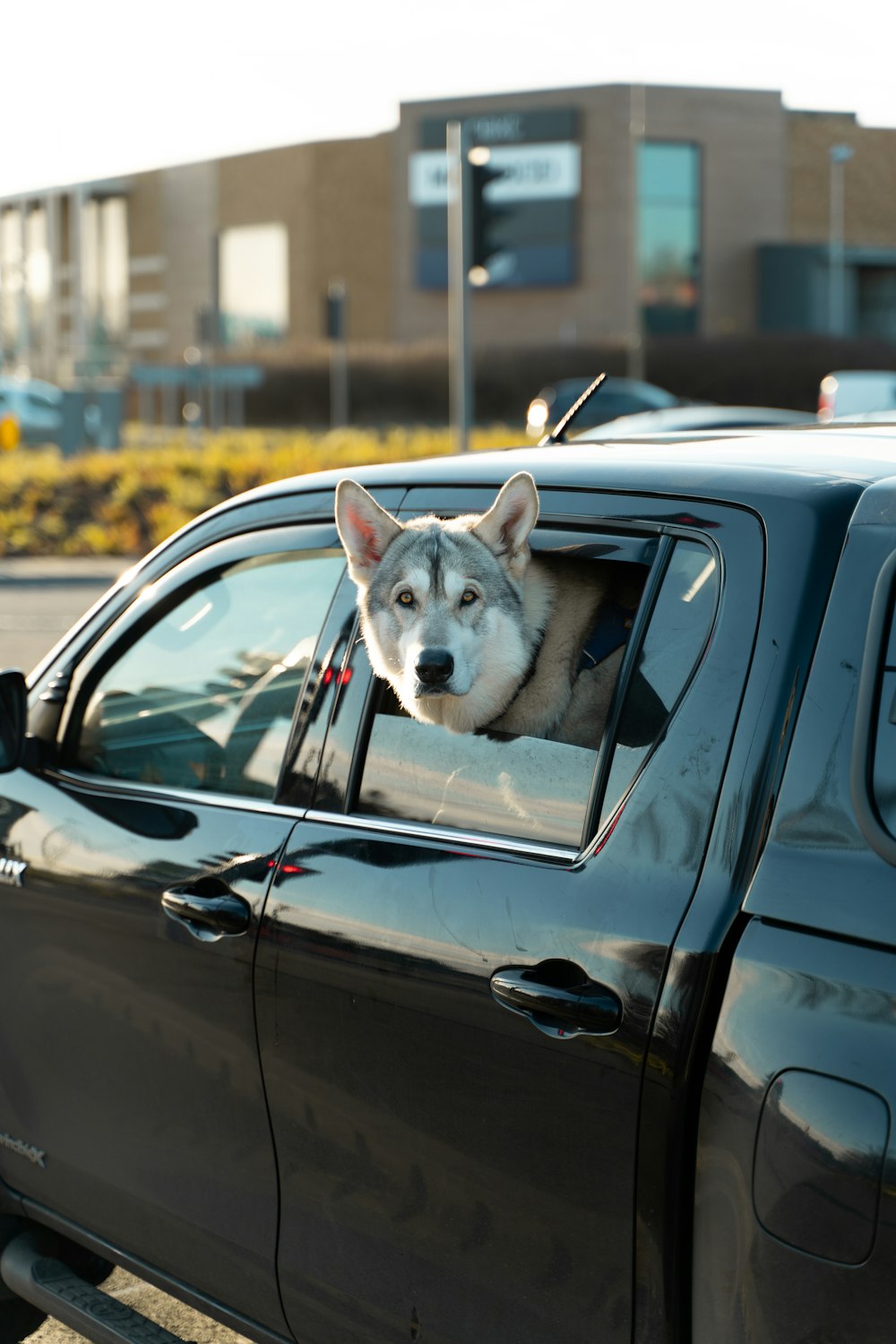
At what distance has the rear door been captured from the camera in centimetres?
228

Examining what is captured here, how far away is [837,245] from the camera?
211ft

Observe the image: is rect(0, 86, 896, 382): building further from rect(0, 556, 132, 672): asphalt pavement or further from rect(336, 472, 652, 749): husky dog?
rect(336, 472, 652, 749): husky dog

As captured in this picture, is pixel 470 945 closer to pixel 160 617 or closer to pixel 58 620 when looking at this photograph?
pixel 160 617

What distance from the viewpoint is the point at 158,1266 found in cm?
315

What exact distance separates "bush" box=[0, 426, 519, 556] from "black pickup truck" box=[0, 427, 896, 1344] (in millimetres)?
18330

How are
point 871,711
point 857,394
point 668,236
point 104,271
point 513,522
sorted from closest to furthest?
1. point 871,711
2. point 513,522
3. point 857,394
4. point 668,236
5. point 104,271

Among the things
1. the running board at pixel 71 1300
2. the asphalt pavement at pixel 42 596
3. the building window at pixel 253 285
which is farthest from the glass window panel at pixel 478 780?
the building window at pixel 253 285

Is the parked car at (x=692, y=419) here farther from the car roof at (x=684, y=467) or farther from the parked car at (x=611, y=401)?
the parked car at (x=611, y=401)

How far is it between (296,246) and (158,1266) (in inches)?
2711

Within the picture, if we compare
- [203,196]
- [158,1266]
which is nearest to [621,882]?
[158,1266]

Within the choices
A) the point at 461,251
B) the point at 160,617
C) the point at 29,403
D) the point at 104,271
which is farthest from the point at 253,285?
the point at 160,617

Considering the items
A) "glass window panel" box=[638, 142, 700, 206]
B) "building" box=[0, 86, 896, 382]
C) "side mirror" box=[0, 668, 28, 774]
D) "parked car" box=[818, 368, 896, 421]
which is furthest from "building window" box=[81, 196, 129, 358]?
"side mirror" box=[0, 668, 28, 774]

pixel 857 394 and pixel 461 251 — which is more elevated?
pixel 857 394

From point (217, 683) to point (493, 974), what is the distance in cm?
136
